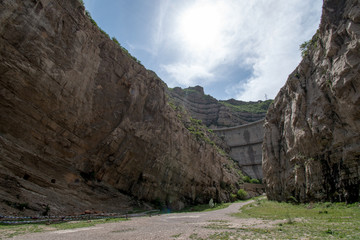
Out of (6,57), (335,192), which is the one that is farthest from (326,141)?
(6,57)

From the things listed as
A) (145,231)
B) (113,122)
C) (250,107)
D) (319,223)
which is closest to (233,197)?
(113,122)

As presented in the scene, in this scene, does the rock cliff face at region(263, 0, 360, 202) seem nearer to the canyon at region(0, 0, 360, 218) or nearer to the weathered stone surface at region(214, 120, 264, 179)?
the canyon at region(0, 0, 360, 218)

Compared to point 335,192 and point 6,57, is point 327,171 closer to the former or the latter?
point 335,192

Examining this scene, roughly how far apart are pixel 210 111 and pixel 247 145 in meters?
30.1

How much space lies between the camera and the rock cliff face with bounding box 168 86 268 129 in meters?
98.3

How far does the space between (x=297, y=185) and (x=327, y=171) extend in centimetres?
503

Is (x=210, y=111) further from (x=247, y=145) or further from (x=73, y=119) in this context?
(x=73, y=119)

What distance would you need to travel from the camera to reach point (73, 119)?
20.1 meters

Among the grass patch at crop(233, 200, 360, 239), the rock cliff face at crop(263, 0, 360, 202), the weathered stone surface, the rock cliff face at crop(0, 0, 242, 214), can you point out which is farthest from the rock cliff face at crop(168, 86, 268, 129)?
the grass patch at crop(233, 200, 360, 239)

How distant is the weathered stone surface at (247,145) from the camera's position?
76375 millimetres

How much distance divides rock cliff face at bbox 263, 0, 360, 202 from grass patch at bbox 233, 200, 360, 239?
1857 mm

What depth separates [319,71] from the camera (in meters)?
22.2

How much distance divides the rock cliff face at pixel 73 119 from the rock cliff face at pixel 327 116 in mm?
17145

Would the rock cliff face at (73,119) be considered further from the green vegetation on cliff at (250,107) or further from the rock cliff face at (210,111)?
the green vegetation on cliff at (250,107)
